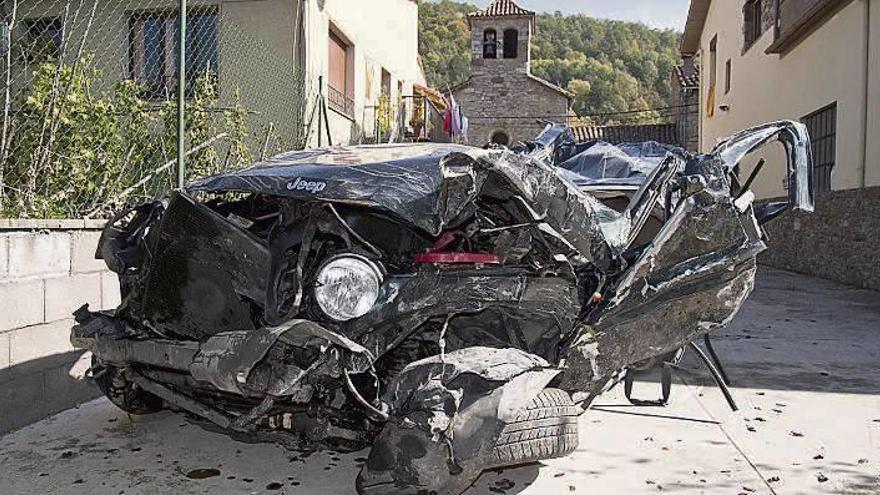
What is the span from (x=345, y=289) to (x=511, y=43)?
37014 millimetres

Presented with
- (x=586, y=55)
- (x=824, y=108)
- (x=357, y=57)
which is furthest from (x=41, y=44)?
(x=586, y=55)

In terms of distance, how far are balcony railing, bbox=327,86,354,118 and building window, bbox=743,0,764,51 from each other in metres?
10.5

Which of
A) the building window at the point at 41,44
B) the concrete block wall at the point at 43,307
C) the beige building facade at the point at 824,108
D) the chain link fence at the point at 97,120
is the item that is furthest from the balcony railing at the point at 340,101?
the concrete block wall at the point at 43,307

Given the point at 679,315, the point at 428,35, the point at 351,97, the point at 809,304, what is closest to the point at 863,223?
the point at 809,304

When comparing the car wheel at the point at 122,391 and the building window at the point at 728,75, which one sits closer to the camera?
the car wheel at the point at 122,391

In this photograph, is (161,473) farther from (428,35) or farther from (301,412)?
(428,35)

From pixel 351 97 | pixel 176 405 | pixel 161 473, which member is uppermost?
pixel 351 97

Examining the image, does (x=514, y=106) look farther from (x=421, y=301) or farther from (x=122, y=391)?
(x=421, y=301)

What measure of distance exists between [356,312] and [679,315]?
1471 mm

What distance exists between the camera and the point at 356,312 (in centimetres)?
292

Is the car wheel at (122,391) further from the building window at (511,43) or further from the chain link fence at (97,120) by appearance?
the building window at (511,43)

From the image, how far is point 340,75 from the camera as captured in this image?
1446cm

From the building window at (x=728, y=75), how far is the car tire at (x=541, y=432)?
2092cm

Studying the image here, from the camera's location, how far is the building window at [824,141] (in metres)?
13.8
